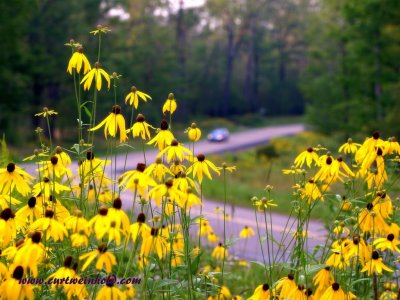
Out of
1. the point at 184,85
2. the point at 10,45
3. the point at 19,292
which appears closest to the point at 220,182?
the point at 10,45

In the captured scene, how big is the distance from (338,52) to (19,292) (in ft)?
94.8

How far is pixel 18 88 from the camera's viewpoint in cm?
2062

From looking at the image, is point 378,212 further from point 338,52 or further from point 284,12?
point 284,12

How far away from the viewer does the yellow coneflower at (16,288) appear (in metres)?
1.62

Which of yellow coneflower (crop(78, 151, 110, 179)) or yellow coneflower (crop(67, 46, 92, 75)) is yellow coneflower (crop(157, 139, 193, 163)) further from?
yellow coneflower (crop(67, 46, 92, 75))

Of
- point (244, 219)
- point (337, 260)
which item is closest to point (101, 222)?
point (337, 260)

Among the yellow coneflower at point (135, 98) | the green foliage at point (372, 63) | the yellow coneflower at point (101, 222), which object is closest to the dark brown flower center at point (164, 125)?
the yellow coneflower at point (135, 98)

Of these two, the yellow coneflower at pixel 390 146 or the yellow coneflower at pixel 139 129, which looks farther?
the yellow coneflower at pixel 390 146

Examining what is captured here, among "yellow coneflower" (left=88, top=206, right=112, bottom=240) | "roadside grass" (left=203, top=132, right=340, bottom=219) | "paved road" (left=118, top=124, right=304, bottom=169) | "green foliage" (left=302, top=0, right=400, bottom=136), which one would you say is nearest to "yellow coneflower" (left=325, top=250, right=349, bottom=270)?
"yellow coneflower" (left=88, top=206, right=112, bottom=240)

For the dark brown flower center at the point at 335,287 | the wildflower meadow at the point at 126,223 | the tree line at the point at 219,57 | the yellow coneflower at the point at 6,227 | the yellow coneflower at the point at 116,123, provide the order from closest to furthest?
the wildflower meadow at the point at 126,223
the yellow coneflower at the point at 6,227
the dark brown flower center at the point at 335,287
the yellow coneflower at the point at 116,123
the tree line at the point at 219,57

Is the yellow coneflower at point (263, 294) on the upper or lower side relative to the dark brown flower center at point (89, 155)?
lower

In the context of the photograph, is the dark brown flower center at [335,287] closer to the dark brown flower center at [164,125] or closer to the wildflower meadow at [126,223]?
the wildflower meadow at [126,223]

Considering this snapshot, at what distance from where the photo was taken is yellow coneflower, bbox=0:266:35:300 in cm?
162

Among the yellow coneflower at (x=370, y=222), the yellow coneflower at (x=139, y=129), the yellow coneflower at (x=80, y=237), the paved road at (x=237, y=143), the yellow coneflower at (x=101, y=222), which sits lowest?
the paved road at (x=237, y=143)
